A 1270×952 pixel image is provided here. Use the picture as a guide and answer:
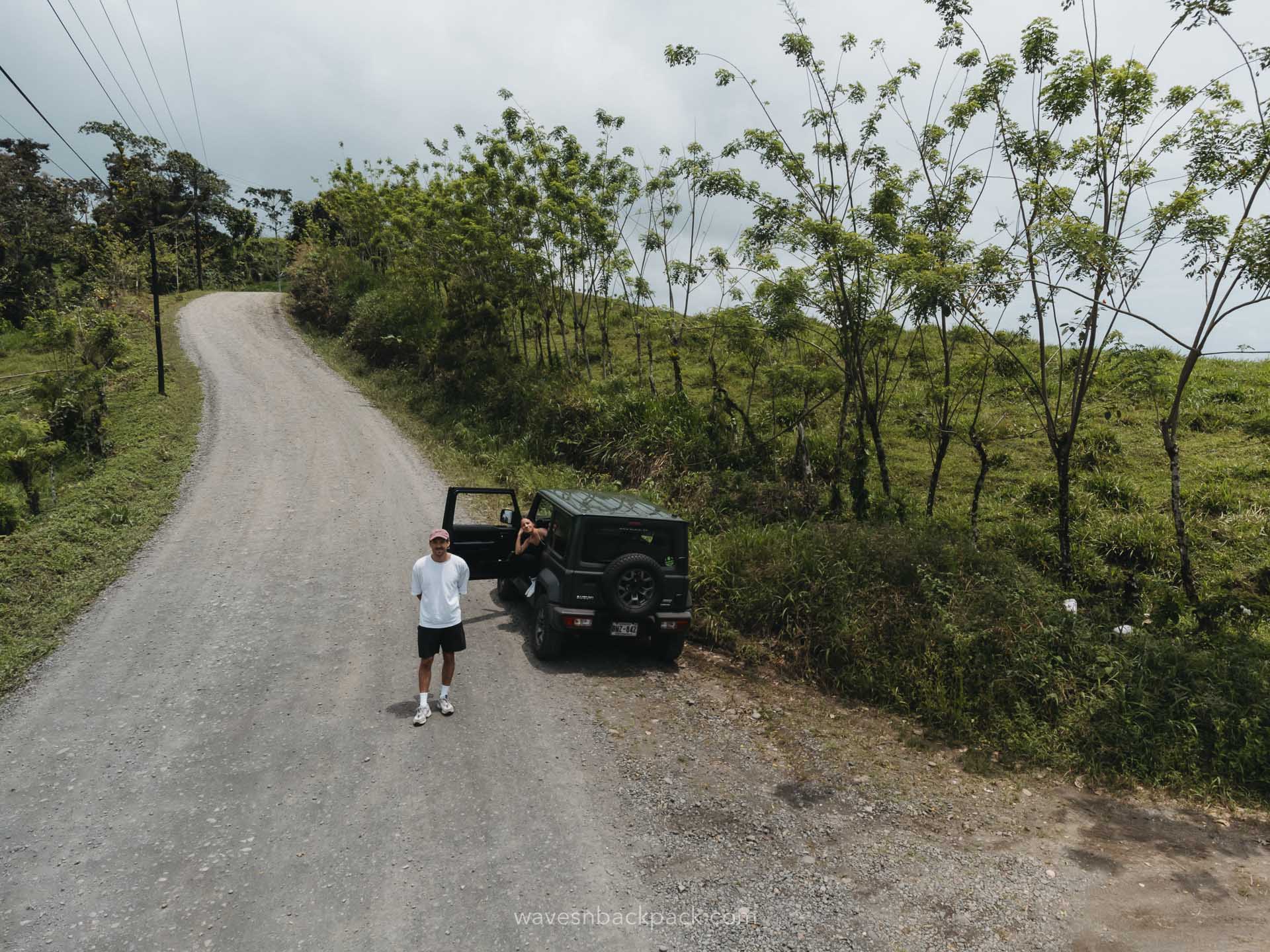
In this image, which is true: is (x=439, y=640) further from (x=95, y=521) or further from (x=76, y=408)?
(x=76, y=408)

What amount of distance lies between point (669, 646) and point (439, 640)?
9.31 ft

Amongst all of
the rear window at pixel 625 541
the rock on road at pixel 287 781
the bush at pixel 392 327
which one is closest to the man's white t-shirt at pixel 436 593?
the rock on road at pixel 287 781

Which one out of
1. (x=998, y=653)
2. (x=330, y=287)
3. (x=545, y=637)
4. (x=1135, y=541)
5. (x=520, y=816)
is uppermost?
(x=330, y=287)

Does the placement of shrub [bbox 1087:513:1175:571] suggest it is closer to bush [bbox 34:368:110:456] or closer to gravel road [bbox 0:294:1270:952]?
gravel road [bbox 0:294:1270:952]

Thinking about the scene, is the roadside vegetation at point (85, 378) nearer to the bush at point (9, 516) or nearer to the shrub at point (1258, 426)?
the bush at point (9, 516)

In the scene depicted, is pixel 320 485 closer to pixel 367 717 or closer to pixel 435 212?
pixel 367 717

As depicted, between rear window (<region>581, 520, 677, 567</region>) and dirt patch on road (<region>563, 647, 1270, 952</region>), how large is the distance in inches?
60.4

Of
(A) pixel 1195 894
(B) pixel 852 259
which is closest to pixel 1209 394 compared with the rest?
(B) pixel 852 259

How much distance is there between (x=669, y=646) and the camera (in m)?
8.35

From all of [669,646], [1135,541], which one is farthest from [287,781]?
[1135,541]

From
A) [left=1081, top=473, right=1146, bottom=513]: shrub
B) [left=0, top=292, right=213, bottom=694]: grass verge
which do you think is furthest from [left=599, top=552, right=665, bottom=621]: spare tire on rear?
[left=1081, top=473, right=1146, bottom=513]: shrub

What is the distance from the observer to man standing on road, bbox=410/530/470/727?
6.72 meters

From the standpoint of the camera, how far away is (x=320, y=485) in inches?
584

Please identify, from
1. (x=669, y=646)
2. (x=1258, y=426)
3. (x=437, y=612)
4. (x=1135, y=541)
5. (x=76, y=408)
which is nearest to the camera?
(x=437, y=612)
